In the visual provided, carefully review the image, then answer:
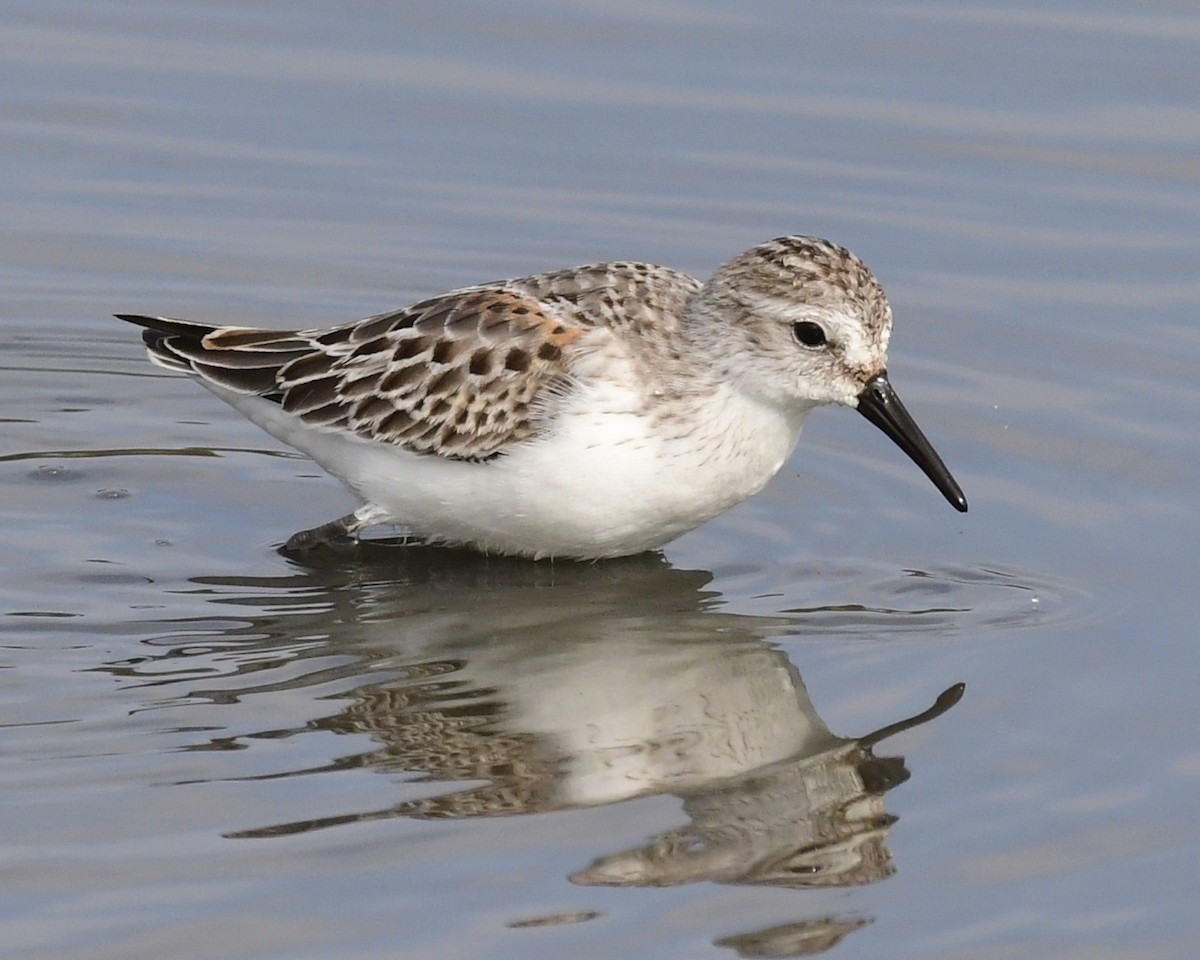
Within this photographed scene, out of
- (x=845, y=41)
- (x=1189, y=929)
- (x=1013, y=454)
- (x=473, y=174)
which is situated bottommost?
(x=1189, y=929)

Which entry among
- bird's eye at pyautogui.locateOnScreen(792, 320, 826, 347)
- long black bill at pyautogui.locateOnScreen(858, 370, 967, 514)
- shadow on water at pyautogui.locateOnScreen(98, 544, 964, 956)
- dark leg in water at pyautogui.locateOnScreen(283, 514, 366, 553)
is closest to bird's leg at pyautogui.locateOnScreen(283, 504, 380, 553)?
dark leg in water at pyautogui.locateOnScreen(283, 514, 366, 553)

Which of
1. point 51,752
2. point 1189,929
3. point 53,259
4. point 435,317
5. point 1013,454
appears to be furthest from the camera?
point 53,259

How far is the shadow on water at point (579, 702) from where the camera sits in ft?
28.2

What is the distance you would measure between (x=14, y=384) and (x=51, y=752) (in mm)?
5044

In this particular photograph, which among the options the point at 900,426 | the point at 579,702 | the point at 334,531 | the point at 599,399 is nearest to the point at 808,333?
the point at 900,426

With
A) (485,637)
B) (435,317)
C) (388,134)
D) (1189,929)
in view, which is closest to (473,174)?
(388,134)

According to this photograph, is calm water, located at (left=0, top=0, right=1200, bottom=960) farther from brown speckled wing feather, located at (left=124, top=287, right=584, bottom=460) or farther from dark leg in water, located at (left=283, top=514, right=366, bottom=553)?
brown speckled wing feather, located at (left=124, top=287, right=584, bottom=460)

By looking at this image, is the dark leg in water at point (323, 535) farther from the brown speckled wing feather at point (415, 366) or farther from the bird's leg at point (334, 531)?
the brown speckled wing feather at point (415, 366)

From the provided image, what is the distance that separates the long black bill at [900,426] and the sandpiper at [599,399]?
1cm

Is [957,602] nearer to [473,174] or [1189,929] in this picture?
[1189,929]

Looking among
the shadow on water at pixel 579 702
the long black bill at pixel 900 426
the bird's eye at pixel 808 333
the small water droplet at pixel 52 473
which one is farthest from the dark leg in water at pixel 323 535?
the long black bill at pixel 900 426

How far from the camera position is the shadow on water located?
8.59 m

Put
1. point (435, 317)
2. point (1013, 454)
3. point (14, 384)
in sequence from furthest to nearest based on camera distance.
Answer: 1. point (14, 384)
2. point (1013, 454)
3. point (435, 317)

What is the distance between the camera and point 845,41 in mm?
17031
